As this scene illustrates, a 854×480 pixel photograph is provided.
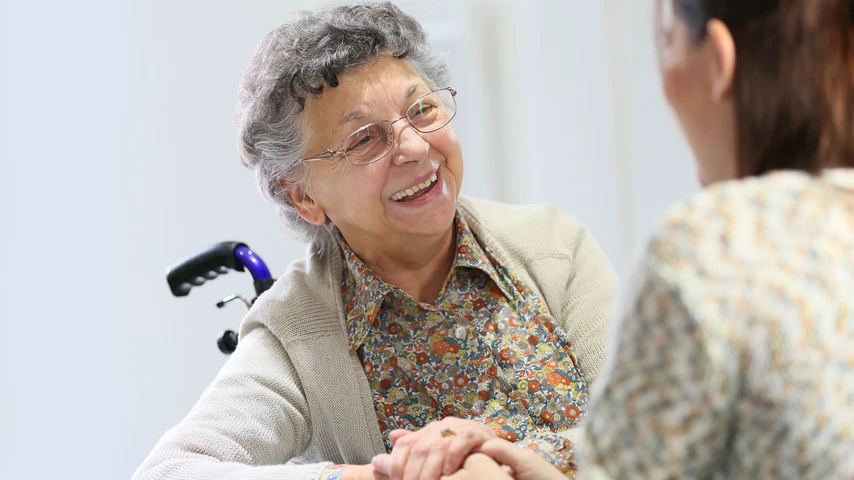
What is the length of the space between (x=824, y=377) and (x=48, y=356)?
126 inches

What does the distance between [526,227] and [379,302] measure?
15.4 inches

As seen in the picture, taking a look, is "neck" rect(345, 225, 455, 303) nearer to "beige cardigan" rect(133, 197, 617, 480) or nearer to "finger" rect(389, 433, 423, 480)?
"beige cardigan" rect(133, 197, 617, 480)

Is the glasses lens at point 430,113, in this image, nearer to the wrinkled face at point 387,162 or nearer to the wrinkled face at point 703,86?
the wrinkled face at point 387,162

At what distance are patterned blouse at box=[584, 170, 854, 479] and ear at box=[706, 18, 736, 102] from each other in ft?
0.37

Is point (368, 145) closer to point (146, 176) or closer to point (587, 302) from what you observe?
point (587, 302)

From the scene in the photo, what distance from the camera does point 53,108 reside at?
3.42m

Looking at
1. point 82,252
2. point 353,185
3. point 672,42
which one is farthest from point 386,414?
point 82,252

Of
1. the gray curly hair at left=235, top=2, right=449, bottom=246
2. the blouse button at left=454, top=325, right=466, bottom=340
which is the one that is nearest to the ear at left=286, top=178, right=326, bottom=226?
the gray curly hair at left=235, top=2, right=449, bottom=246

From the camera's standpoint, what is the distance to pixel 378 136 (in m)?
1.86

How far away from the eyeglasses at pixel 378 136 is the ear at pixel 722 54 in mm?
1017

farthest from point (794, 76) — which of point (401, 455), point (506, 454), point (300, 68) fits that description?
point (300, 68)

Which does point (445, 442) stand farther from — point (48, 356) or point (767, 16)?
point (48, 356)

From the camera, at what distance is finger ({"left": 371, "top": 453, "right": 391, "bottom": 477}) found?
1546mm

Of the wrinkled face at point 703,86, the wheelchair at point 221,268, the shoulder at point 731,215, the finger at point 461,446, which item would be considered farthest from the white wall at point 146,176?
the shoulder at point 731,215
